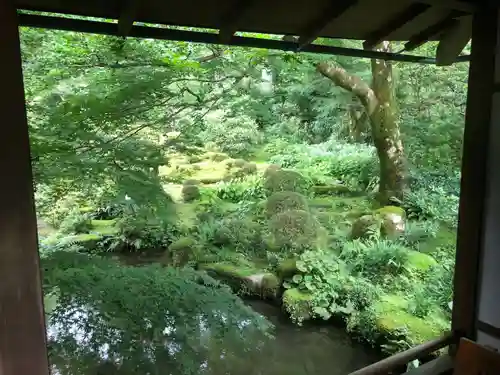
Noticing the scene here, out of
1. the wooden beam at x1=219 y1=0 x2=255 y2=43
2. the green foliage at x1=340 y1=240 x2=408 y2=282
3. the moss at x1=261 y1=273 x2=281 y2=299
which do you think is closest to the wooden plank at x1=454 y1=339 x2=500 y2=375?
the wooden beam at x1=219 y1=0 x2=255 y2=43

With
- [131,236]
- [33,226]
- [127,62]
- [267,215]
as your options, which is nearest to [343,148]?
[267,215]

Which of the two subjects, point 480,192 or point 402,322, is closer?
point 480,192

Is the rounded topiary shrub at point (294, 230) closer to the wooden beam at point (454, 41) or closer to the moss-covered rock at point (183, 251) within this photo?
the moss-covered rock at point (183, 251)

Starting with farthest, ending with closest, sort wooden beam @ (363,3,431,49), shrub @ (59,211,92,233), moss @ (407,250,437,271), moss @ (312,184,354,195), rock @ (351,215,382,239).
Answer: moss @ (312,184,354,195), rock @ (351,215,382,239), moss @ (407,250,437,271), shrub @ (59,211,92,233), wooden beam @ (363,3,431,49)

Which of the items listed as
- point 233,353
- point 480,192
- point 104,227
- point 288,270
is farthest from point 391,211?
point 480,192

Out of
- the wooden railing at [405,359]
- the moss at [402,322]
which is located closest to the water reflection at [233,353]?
the moss at [402,322]

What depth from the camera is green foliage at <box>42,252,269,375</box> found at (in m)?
3.26

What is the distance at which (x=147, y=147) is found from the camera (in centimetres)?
400

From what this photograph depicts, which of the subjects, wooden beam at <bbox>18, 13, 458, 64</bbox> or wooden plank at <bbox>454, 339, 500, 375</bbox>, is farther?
wooden plank at <bbox>454, 339, 500, 375</bbox>

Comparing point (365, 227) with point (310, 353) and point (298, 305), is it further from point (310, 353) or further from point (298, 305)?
point (310, 353)

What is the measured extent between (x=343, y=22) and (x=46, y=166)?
2557 mm

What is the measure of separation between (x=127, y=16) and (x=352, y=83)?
5.71m

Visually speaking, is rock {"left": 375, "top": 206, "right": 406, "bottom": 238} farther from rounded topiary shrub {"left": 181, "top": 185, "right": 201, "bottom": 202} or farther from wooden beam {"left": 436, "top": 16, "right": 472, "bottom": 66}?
wooden beam {"left": 436, "top": 16, "right": 472, "bottom": 66}

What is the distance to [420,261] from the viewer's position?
556 centimetres
